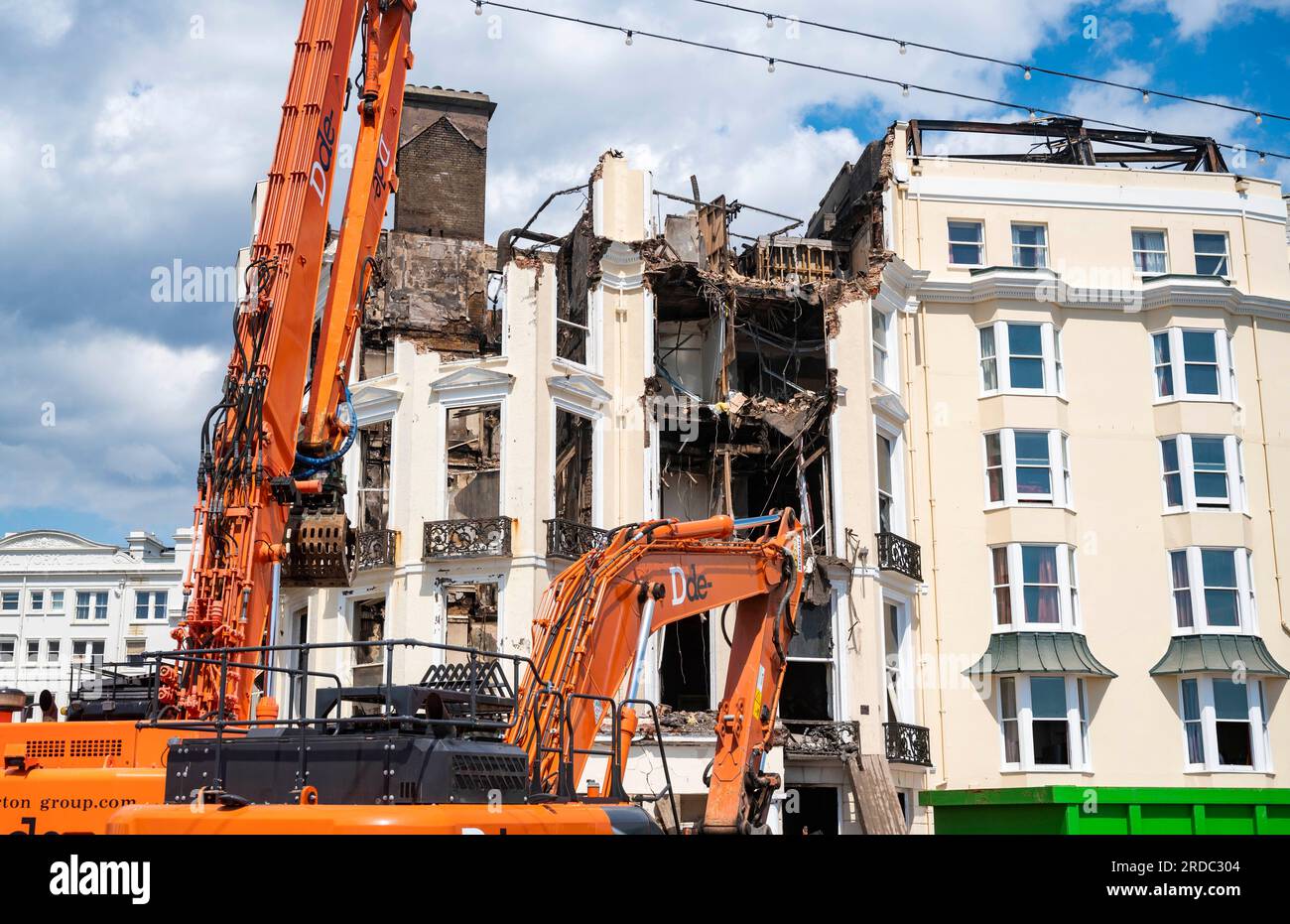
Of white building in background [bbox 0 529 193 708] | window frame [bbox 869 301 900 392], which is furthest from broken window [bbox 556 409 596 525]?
white building in background [bbox 0 529 193 708]

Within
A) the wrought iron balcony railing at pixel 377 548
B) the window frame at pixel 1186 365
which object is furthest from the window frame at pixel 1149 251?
the wrought iron balcony railing at pixel 377 548

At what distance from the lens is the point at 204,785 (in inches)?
381

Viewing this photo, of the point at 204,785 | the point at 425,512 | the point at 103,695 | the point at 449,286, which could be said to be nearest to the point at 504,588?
the point at 425,512

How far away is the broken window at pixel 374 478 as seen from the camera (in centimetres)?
2964

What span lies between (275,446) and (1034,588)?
71.7ft

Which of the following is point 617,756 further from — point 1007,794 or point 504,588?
point 1007,794

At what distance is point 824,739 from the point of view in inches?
1102

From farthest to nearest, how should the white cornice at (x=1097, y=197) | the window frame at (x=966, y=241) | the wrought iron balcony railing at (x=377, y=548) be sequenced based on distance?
1. the white cornice at (x=1097, y=197)
2. the window frame at (x=966, y=241)
3. the wrought iron balcony railing at (x=377, y=548)

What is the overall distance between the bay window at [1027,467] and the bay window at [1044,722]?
4184mm

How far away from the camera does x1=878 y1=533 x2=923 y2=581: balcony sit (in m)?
30.1

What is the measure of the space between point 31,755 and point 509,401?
55.5 ft

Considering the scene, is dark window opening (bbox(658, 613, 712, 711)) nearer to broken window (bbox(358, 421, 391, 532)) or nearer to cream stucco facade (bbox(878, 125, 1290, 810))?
cream stucco facade (bbox(878, 125, 1290, 810))

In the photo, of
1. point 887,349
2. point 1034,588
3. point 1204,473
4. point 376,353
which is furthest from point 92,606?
point 1204,473
